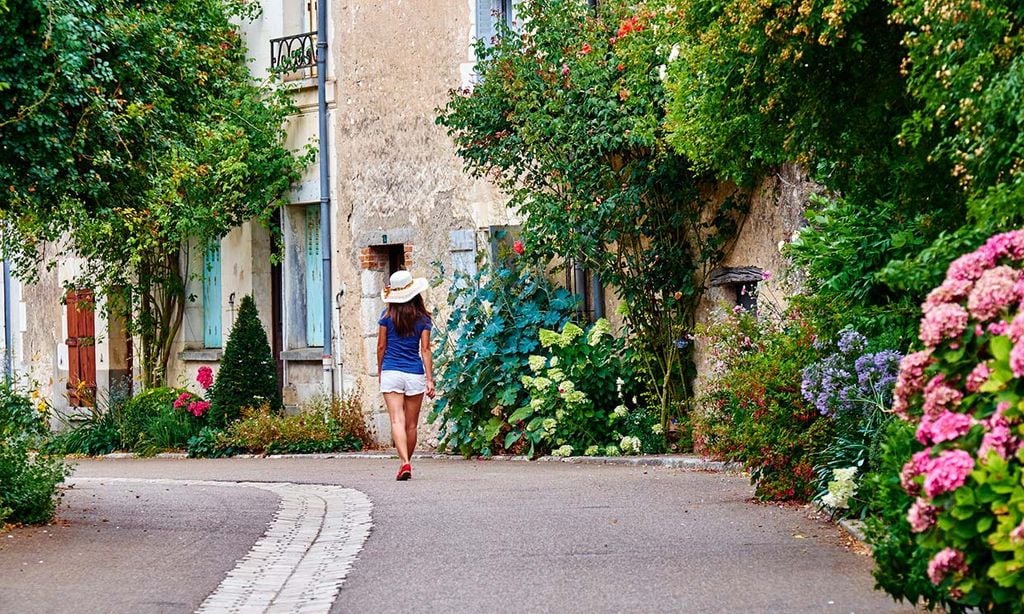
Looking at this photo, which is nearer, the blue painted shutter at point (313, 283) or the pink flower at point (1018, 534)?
the pink flower at point (1018, 534)

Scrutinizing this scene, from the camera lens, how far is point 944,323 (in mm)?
5086

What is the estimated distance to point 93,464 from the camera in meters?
19.5

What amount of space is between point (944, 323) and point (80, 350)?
21.3 meters

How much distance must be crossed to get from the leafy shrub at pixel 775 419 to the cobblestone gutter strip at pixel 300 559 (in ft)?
8.17

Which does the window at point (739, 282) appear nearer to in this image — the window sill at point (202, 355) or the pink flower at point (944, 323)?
the window sill at point (202, 355)

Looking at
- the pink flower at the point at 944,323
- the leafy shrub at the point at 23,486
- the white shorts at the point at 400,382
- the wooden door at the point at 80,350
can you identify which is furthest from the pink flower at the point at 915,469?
the wooden door at the point at 80,350

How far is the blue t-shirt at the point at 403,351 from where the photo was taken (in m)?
14.1

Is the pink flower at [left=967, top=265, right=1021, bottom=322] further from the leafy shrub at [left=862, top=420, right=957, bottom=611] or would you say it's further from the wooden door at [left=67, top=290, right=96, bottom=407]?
the wooden door at [left=67, top=290, right=96, bottom=407]

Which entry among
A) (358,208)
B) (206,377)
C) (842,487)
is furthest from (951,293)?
(206,377)

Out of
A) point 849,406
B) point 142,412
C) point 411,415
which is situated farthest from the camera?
point 142,412

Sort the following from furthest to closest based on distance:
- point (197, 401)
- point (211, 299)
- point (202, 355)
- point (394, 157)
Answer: point (211, 299), point (202, 355), point (197, 401), point (394, 157)

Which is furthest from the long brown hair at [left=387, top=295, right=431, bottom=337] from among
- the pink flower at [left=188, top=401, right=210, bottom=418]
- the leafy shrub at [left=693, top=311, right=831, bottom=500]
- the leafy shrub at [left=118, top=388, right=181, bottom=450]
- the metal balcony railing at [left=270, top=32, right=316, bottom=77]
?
the leafy shrub at [left=118, top=388, right=181, bottom=450]

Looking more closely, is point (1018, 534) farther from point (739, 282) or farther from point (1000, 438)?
point (739, 282)

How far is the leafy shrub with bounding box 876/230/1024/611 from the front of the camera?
184 inches
